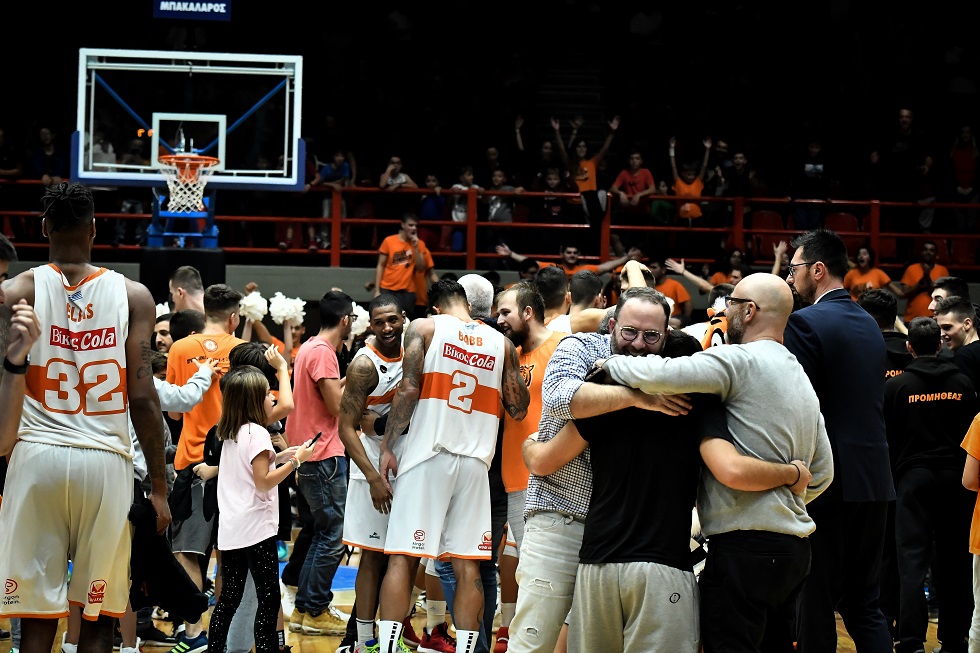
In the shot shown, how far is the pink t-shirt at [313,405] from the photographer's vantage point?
7605 millimetres

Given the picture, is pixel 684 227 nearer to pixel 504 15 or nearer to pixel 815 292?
pixel 504 15

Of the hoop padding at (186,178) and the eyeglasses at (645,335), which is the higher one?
the hoop padding at (186,178)

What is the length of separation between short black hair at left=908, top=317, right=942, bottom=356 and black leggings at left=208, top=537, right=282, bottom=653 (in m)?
4.12

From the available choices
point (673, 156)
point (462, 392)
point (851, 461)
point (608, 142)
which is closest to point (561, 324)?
point (462, 392)

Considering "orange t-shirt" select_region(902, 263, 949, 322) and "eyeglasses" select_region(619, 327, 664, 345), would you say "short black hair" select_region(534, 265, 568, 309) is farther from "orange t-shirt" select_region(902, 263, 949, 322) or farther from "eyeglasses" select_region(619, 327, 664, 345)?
"orange t-shirt" select_region(902, 263, 949, 322)

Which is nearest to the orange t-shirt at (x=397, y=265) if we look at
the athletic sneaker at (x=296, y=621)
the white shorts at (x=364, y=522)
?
the athletic sneaker at (x=296, y=621)

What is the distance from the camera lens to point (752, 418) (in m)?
4.05

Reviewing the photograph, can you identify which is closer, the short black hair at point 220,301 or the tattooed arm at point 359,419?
the tattooed arm at point 359,419

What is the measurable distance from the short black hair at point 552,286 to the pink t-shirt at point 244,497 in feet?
7.10

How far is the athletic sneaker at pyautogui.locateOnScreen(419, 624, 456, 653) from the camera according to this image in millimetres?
6875

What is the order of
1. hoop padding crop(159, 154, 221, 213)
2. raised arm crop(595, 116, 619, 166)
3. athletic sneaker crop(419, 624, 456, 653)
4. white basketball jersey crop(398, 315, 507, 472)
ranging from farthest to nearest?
raised arm crop(595, 116, 619, 166), hoop padding crop(159, 154, 221, 213), athletic sneaker crop(419, 624, 456, 653), white basketball jersey crop(398, 315, 507, 472)

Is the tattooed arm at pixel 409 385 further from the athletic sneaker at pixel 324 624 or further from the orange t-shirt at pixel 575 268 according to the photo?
the orange t-shirt at pixel 575 268

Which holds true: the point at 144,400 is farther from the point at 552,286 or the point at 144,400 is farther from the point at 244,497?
the point at 552,286

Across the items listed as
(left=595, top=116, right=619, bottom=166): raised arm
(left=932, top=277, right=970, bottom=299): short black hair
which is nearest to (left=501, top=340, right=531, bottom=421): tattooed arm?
(left=932, top=277, right=970, bottom=299): short black hair
